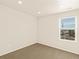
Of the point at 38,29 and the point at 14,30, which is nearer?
the point at 14,30

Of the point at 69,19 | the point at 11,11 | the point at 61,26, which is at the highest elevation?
the point at 11,11

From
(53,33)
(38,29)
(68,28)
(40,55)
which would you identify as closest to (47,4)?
(68,28)

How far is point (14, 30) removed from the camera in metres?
4.87

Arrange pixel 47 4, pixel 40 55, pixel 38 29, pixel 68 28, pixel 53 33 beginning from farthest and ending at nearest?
pixel 38 29 < pixel 53 33 < pixel 68 28 < pixel 40 55 < pixel 47 4

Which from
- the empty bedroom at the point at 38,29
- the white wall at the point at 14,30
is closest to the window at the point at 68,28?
the empty bedroom at the point at 38,29

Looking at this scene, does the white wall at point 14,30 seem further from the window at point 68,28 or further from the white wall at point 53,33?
the window at point 68,28

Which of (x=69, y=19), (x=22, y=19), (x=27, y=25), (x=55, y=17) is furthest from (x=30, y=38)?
(x=69, y=19)

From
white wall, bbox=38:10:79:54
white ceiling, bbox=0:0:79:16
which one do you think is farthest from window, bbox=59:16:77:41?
white ceiling, bbox=0:0:79:16

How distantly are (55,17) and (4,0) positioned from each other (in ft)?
10.4

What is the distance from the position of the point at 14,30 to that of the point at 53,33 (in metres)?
2.42

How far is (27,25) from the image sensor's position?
592cm

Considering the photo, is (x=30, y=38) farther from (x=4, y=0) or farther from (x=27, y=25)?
(x=4, y=0)

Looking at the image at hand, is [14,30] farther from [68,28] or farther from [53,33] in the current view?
[68,28]

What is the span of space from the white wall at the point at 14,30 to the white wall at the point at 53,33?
0.67m
